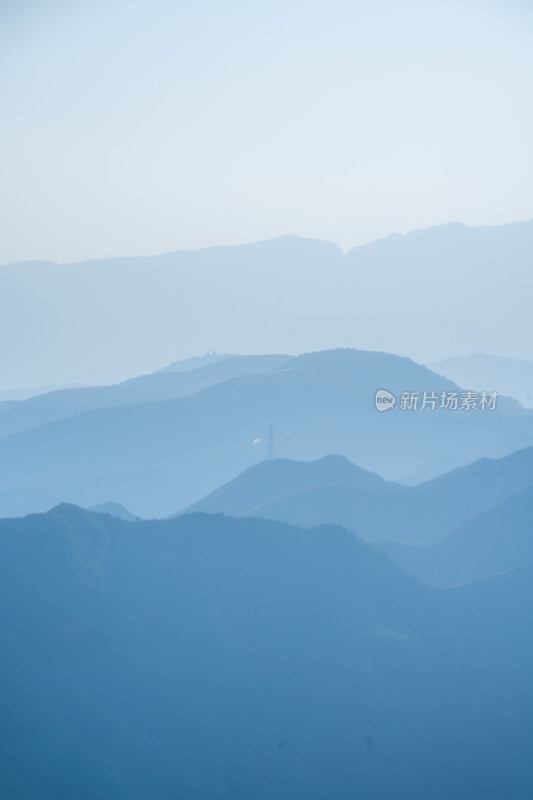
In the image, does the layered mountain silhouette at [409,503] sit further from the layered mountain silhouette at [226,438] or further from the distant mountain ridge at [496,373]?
the distant mountain ridge at [496,373]

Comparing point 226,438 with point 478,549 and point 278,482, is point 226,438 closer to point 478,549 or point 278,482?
point 278,482

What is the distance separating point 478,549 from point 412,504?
7.73 metres

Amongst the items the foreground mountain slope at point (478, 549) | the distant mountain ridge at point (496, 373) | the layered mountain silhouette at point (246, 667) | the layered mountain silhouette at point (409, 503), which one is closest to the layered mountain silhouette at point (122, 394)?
the layered mountain silhouette at point (409, 503)

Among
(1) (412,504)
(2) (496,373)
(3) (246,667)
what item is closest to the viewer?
(3) (246,667)

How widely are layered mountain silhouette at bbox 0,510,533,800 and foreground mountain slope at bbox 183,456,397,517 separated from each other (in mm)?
16351

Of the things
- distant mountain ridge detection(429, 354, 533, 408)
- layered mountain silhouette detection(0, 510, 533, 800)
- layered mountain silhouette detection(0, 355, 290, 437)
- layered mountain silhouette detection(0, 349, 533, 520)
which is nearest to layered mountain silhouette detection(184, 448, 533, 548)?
layered mountain silhouette detection(0, 510, 533, 800)

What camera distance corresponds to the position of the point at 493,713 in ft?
95.4

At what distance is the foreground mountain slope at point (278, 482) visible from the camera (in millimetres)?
51344

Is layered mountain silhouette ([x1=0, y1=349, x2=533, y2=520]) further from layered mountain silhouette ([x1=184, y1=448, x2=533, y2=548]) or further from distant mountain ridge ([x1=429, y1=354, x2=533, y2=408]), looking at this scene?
distant mountain ridge ([x1=429, y1=354, x2=533, y2=408])

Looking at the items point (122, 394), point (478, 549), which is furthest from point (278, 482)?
point (122, 394)

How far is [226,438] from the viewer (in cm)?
8406

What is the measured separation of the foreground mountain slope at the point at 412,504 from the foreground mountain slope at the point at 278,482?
2.94 meters

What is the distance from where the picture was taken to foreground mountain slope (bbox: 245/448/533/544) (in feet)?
151

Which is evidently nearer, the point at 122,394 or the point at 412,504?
the point at 412,504
